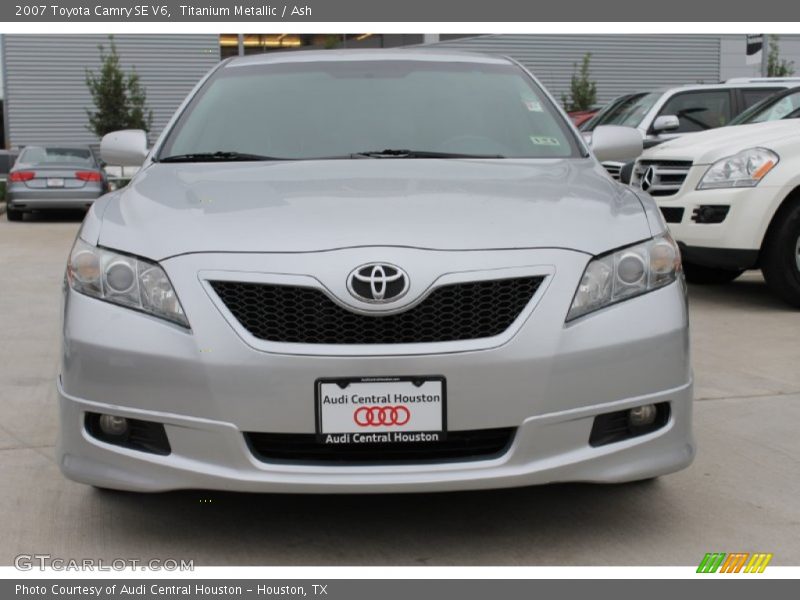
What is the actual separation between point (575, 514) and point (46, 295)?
251 inches

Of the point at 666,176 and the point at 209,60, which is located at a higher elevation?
the point at 666,176

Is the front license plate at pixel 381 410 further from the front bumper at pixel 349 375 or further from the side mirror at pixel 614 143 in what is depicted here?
the side mirror at pixel 614 143

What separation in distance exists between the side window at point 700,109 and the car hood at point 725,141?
3.48 m

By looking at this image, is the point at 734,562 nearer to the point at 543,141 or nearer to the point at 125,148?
the point at 543,141

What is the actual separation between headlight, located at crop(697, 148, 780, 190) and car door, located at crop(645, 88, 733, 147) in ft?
13.6

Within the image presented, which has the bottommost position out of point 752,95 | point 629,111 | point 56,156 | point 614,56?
point 56,156

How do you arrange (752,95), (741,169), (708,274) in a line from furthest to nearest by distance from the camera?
(752,95) < (708,274) < (741,169)

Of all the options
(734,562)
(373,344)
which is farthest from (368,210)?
(734,562)

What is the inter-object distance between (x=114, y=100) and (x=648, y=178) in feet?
76.3

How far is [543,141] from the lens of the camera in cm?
463

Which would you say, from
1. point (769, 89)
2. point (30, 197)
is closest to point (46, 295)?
point (769, 89)

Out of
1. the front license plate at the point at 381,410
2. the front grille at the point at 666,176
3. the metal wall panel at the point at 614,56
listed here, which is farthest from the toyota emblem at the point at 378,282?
the metal wall panel at the point at 614,56
